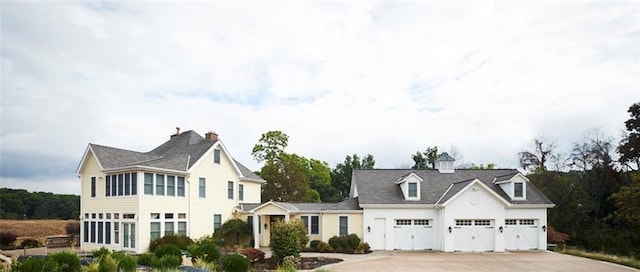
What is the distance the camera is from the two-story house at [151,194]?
25.3 metres

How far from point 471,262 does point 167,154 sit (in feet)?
63.4

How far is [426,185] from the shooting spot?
31.5m

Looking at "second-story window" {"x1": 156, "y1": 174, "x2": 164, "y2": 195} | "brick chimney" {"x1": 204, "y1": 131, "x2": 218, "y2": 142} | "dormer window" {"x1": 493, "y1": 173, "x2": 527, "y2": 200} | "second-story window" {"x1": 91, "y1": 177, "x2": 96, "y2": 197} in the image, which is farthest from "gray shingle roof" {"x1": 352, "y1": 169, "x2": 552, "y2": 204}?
"second-story window" {"x1": 91, "y1": 177, "x2": 96, "y2": 197}

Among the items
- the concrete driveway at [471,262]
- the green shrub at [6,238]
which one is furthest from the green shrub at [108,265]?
the green shrub at [6,238]

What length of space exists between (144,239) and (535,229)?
2226 cm

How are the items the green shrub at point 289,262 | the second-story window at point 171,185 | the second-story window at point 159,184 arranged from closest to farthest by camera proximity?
the green shrub at point 289,262, the second-story window at point 159,184, the second-story window at point 171,185

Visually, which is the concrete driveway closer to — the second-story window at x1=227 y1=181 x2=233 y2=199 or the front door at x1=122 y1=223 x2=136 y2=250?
the second-story window at x1=227 y1=181 x2=233 y2=199

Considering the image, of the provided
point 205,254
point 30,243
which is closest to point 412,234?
point 205,254

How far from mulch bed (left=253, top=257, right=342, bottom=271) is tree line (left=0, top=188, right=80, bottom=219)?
36.6m

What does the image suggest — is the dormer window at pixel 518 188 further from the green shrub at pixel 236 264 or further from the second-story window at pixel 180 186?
the second-story window at pixel 180 186

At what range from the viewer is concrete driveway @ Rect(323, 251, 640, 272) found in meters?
20.5

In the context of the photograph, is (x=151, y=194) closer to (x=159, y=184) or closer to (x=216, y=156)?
(x=159, y=184)

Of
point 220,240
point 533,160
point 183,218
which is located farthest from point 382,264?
point 533,160

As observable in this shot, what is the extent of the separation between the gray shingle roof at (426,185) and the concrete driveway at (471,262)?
363cm
